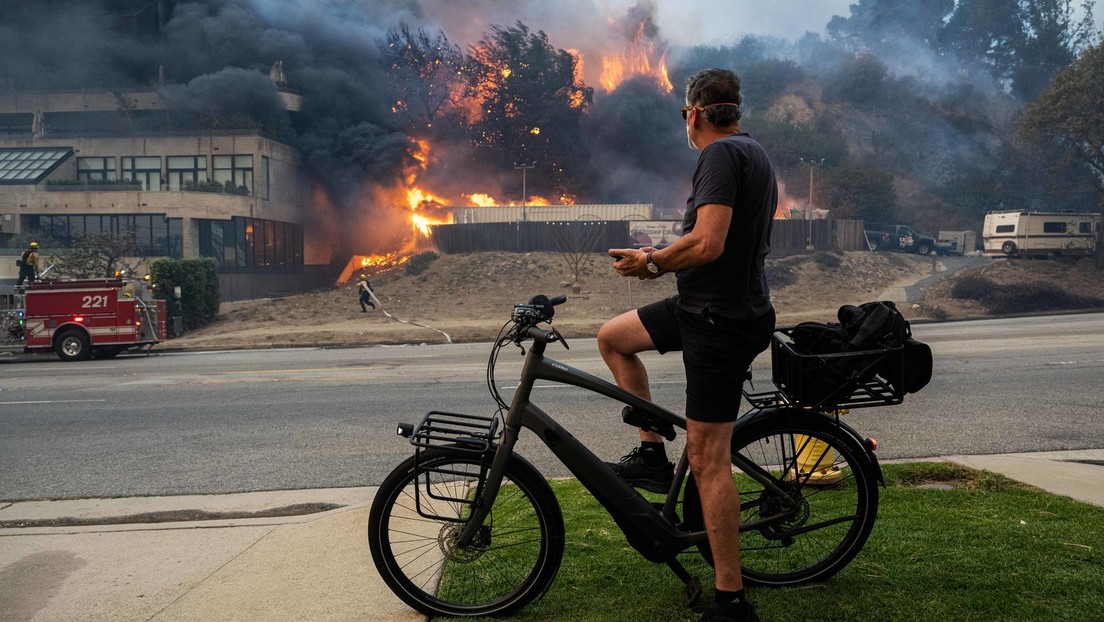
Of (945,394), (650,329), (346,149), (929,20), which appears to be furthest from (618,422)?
(929,20)

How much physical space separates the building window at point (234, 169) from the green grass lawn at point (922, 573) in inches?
1718

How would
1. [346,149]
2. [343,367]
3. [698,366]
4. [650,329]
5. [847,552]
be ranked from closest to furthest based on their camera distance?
1. [698,366]
2. [650,329]
3. [847,552]
4. [343,367]
5. [346,149]

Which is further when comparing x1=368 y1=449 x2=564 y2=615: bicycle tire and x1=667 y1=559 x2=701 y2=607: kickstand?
x1=368 y1=449 x2=564 y2=615: bicycle tire

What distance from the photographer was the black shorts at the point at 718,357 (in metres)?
3.15

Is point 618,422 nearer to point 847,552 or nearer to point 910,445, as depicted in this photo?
point 910,445

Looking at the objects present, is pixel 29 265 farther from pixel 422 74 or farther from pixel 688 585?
pixel 422 74

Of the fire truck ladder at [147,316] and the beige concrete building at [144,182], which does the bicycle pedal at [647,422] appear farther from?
the beige concrete building at [144,182]

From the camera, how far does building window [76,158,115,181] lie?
147ft

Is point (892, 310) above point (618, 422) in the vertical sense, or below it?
above

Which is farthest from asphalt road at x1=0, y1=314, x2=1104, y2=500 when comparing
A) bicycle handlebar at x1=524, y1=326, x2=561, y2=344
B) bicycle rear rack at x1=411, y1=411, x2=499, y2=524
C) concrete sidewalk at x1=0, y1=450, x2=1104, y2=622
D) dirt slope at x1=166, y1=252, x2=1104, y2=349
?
dirt slope at x1=166, y1=252, x2=1104, y2=349

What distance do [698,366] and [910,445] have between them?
15.1 feet

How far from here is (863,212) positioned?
5812 centimetres

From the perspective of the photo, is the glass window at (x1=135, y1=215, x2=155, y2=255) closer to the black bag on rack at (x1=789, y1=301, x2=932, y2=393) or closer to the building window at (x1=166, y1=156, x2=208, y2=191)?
the building window at (x1=166, y1=156, x2=208, y2=191)

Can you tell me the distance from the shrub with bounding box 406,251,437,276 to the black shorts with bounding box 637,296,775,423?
3719cm
